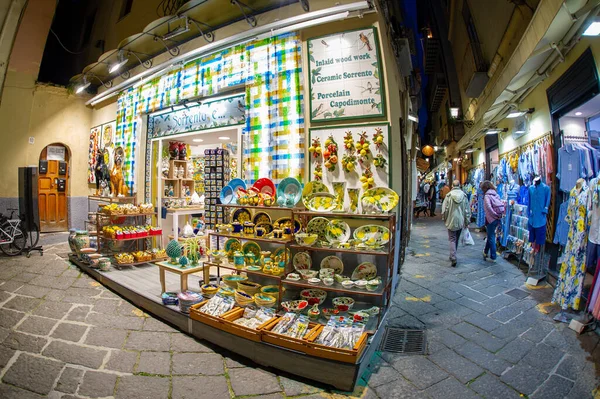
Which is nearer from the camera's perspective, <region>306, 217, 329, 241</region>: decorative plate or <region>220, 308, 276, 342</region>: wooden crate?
<region>220, 308, 276, 342</region>: wooden crate

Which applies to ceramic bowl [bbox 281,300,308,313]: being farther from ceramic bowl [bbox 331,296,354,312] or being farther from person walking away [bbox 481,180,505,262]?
person walking away [bbox 481,180,505,262]

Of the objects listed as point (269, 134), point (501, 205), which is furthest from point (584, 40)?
point (269, 134)

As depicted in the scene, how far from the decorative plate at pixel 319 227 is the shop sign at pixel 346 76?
1282 millimetres

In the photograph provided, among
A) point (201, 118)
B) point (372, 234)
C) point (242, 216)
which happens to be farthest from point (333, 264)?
point (201, 118)

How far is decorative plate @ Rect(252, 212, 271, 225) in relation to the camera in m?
3.86

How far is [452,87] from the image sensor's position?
13.7 m

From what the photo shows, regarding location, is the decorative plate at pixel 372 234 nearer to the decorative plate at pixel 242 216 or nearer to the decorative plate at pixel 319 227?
the decorative plate at pixel 319 227

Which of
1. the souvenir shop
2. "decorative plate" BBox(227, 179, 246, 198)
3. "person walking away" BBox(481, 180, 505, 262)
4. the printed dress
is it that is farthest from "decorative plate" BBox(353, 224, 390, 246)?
"person walking away" BBox(481, 180, 505, 262)

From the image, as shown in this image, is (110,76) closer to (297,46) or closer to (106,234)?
(106,234)

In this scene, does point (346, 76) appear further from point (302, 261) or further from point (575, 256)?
point (575, 256)

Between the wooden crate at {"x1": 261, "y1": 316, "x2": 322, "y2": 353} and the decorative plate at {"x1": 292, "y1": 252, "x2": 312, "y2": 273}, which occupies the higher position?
the decorative plate at {"x1": 292, "y1": 252, "x2": 312, "y2": 273}

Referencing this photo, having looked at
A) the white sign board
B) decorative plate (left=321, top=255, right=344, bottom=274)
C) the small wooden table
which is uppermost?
the white sign board

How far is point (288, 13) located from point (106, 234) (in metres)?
4.74

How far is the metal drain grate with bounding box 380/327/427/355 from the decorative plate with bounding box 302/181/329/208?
171 centimetres
